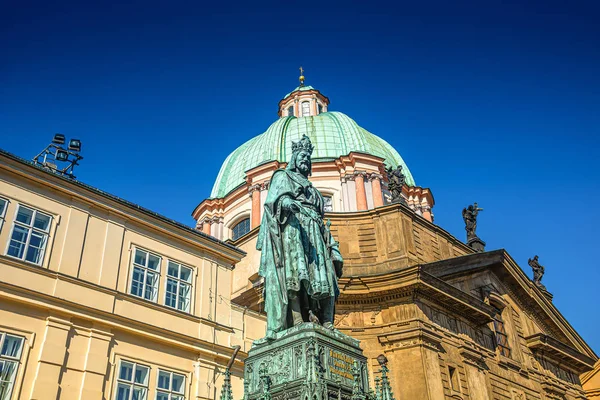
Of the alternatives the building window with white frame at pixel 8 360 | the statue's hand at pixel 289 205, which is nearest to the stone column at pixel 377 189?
the building window with white frame at pixel 8 360

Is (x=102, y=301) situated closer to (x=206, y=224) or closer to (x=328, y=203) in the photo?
(x=328, y=203)

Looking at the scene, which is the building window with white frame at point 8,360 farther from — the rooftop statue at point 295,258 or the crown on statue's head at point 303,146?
the crown on statue's head at point 303,146

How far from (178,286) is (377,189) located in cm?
1825

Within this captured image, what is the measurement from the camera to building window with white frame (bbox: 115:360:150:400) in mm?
16922

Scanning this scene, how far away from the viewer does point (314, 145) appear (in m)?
38.7

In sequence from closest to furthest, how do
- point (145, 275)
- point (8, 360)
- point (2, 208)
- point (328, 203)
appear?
1. point (8, 360)
2. point (2, 208)
3. point (145, 275)
4. point (328, 203)

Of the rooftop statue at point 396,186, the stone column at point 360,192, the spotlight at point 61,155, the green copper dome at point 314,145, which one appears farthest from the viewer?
the green copper dome at point 314,145

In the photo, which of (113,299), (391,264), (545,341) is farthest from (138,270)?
(545,341)

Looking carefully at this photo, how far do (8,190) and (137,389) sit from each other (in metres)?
6.96

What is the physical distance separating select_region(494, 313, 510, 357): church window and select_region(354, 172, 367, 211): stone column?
30.7ft

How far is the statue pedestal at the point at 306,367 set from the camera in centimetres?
632

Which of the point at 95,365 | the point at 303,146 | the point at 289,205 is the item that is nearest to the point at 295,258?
the point at 289,205

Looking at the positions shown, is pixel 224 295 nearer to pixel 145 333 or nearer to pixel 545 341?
pixel 145 333

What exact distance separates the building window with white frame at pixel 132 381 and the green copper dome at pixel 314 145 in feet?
68.0
